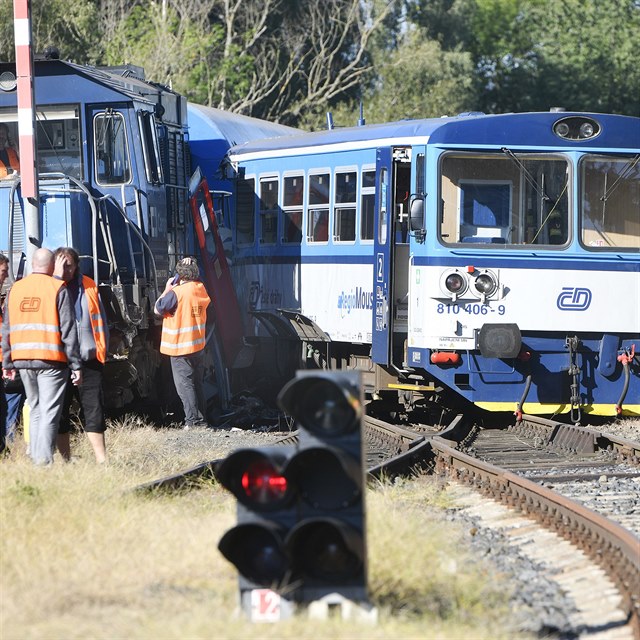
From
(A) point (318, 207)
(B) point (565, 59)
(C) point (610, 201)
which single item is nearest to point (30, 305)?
(A) point (318, 207)

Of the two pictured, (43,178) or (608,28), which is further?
(608,28)

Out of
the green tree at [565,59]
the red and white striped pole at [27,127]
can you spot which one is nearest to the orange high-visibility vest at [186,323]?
the red and white striped pole at [27,127]

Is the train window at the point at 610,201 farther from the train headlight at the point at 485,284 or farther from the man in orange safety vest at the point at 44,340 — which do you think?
the man in orange safety vest at the point at 44,340

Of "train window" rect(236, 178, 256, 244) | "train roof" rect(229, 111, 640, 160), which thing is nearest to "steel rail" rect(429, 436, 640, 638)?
"train roof" rect(229, 111, 640, 160)

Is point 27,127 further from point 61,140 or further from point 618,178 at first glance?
point 618,178

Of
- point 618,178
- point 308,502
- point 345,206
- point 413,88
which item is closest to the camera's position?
point 308,502

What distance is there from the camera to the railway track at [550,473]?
712 centimetres

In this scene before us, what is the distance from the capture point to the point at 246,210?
53.1 feet

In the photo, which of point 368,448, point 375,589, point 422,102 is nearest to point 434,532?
point 375,589

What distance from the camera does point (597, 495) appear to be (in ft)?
30.1

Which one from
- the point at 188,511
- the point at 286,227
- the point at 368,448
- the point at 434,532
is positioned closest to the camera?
the point at 434,532

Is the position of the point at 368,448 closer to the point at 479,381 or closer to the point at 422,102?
the point at 479,381

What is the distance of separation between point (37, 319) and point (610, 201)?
6.37 m

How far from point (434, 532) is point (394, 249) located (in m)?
6.13
